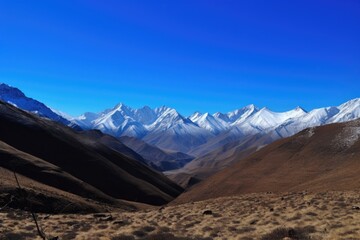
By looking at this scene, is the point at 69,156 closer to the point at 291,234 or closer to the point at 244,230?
the point at 244,230

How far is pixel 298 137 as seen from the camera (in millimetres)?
110000

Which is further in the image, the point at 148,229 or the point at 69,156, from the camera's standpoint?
the point at 69,156

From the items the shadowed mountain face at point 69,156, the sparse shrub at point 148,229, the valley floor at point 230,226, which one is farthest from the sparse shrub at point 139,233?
the shadowed mountain face at point 69,156

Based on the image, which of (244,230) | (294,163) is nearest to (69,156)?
(294,163)

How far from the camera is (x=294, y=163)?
303ft

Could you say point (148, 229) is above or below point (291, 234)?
below

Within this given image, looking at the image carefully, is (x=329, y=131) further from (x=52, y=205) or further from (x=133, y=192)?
(x=52, y=205)

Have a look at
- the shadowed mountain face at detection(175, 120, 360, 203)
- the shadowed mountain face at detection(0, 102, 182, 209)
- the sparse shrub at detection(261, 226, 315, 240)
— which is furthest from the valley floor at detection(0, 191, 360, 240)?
the shadowed mountain face at detection(0, 102, 182, 209)

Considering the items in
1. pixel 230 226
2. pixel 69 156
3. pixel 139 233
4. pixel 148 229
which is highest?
pixel 69 156

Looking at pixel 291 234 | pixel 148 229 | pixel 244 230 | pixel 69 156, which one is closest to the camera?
pixel 291 234

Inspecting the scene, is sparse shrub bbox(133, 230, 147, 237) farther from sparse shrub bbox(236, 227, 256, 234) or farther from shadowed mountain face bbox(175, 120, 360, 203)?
shadowed mountain face bbox(175, 120, 360, 203)

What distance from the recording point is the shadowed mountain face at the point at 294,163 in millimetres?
76562

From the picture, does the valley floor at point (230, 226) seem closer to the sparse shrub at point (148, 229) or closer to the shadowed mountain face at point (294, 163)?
the sparse shrub at point (148, 229)

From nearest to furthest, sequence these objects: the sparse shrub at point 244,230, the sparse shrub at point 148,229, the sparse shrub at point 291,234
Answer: the sparse shrub at point 291,234 → the sparse shrub at point 244,230 → the sparse shrub at point 148,229
